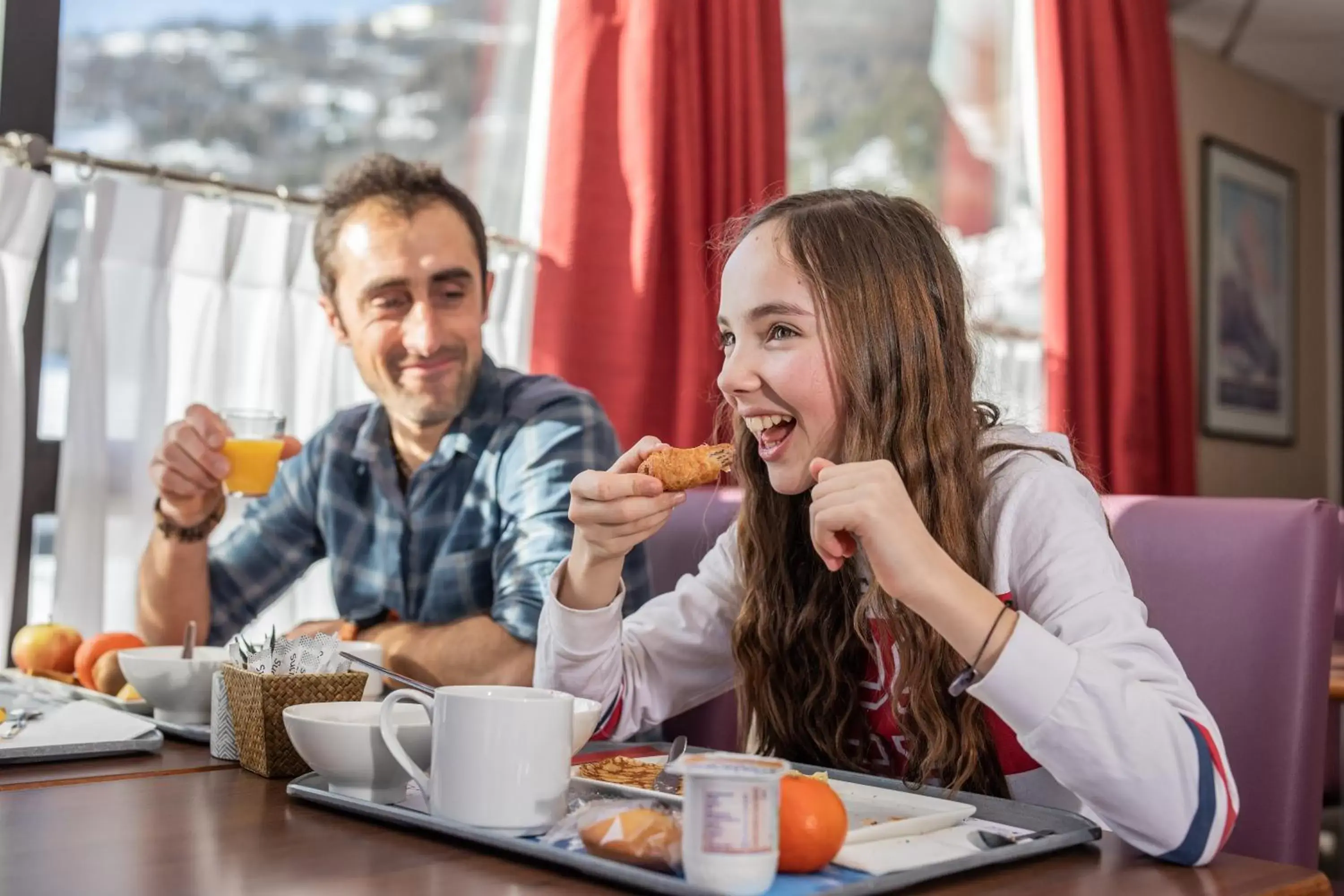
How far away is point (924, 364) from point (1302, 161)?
443 cm

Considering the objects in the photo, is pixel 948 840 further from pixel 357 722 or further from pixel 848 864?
pixel 357 722

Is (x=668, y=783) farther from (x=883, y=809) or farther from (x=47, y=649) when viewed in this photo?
(x=47, y=649)

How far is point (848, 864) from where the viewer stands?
2.80 ft

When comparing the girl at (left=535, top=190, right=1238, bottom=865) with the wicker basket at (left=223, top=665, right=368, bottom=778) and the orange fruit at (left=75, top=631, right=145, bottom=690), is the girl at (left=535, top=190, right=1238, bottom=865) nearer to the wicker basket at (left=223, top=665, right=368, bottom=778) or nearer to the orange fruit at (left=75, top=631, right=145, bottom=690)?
the wicker basket at (left=223, top=665, right=368, bottom=778)

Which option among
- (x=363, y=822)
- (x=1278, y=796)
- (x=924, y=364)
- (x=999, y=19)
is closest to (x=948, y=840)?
(x=363, y=822)

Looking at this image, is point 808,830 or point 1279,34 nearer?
point 808,830

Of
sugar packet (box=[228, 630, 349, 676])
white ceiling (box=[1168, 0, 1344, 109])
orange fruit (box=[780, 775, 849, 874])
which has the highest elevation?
white ceiling (box=[1168, 0, 1344, 109])

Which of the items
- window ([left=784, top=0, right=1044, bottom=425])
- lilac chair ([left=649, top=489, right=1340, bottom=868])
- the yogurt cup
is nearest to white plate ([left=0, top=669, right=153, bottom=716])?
the yogurt cup

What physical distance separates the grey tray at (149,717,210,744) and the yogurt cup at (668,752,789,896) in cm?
73

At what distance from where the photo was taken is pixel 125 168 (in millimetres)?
2141

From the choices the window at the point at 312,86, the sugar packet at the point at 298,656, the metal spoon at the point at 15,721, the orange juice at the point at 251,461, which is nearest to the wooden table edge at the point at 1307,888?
the sugar packet at the point at 298,656

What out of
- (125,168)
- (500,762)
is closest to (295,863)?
(500,762)

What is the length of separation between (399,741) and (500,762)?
0.13 meters

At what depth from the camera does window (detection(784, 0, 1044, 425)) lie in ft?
12.6
